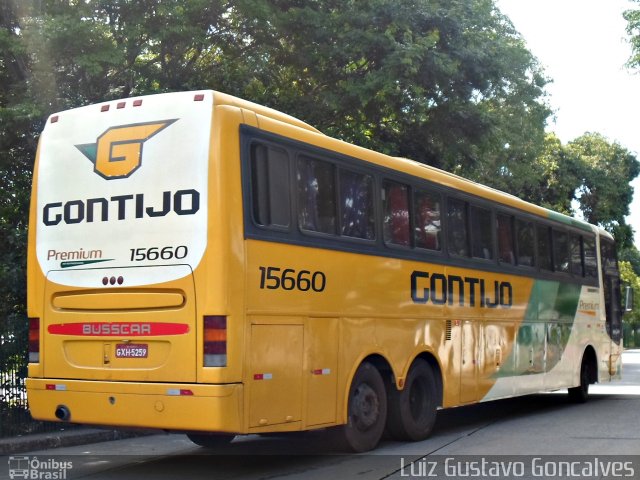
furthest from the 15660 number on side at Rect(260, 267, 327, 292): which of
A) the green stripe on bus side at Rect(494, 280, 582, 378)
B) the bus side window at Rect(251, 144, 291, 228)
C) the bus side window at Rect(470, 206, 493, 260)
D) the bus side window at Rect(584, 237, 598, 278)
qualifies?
the bus side window at Rect(584, 237, 598, 278)

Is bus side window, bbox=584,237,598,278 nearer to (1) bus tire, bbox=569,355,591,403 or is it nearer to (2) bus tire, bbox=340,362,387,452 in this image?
(1) bus tire, bbox=569,355,591,403

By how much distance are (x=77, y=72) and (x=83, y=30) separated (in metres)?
1.57

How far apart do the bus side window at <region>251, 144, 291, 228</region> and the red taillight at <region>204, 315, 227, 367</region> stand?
1.06 m

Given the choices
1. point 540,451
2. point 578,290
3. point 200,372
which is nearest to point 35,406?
point 200,372

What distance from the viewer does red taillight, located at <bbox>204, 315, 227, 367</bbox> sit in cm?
827

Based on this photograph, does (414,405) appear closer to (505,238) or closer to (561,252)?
(505,238)

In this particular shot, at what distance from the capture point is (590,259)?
59.6ft

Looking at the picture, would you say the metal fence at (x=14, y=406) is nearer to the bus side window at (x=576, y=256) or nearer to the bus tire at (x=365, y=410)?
the bus tire at (x=365, y=410)

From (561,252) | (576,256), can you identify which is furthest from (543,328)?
(576,256)

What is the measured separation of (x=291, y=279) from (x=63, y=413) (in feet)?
8.19

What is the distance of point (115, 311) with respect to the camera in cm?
880

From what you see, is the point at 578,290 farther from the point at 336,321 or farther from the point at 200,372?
the point at 200,372

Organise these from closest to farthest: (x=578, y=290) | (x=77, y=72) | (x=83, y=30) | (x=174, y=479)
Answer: (x=174, y=479), (x=83, y=30), (x=77, y=72), (x=578, y=290)

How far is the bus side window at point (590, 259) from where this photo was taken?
17953 mm
